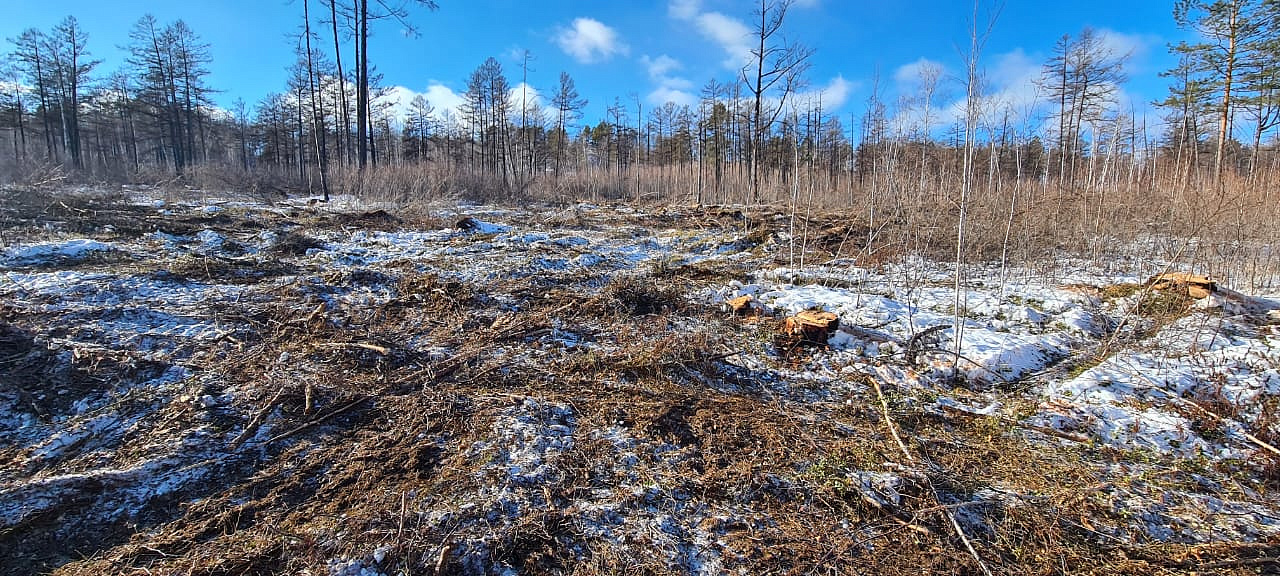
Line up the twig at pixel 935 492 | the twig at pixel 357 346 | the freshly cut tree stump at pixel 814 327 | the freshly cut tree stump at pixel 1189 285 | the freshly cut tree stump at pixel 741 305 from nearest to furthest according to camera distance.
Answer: the twig at pixel 935 492 < the twig at pixel 357 346 < the freshly cut tree stump at pixel 814 327 < the freshly cut tree stump at pixel 1189 285 < the freshly cut tree stump at pixel 741 305

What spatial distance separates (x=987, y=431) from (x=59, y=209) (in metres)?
13.1

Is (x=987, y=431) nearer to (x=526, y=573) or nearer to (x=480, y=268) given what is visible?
(x=526, y=573)

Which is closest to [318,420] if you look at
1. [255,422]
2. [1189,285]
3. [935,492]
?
[255,422]

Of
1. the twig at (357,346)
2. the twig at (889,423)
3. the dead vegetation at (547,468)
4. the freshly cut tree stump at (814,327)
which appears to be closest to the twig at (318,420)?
the dead vegetation at (547,468)

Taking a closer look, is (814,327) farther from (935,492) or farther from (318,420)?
(318,420)

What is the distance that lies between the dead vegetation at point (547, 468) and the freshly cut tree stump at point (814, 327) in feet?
0.21

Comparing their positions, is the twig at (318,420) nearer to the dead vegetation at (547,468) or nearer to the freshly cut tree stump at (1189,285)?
the dead vegetation at (547,468)

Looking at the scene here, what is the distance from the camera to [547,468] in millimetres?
2143

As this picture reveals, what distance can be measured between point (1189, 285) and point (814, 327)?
135 inches

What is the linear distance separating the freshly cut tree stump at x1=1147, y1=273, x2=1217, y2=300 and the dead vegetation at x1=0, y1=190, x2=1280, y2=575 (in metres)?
2.26

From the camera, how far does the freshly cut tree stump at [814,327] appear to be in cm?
379

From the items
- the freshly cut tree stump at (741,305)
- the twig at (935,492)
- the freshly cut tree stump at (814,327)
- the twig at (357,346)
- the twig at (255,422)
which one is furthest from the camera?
the freshly cut tree stump at (741,305)

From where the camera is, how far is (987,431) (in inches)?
102

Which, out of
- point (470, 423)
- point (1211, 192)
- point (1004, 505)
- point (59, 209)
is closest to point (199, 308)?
point (470, 423)
